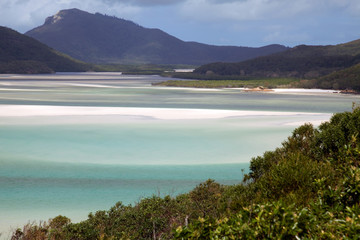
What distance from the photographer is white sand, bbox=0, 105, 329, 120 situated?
45.5 m

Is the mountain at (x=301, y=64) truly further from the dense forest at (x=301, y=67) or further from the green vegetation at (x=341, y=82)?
the green vegetation at (x=341, y=82)

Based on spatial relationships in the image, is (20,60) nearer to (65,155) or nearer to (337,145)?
(65,155)

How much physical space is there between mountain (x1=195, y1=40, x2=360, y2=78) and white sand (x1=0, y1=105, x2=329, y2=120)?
325 feet

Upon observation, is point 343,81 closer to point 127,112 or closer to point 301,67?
point 301,67

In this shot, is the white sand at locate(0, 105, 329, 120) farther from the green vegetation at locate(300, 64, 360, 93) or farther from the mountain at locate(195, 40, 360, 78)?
the mountain at locate(195, 40, 360, 78)

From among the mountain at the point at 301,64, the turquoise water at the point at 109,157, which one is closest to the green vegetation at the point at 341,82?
the mountain at the point at 301,64

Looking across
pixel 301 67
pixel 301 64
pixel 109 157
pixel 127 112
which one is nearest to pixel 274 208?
pixel 109 157

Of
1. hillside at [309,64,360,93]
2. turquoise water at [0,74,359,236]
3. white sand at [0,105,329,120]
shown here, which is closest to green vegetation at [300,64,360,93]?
hillside at [309,64,360,93]

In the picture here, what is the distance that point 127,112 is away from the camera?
158 feet

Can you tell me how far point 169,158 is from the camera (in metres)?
26.8

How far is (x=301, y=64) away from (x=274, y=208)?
517ft

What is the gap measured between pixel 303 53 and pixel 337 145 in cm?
18284

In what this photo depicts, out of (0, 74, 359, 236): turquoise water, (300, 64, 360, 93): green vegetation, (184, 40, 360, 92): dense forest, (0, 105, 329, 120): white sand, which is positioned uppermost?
(184, 40, 360, 92): dense forest

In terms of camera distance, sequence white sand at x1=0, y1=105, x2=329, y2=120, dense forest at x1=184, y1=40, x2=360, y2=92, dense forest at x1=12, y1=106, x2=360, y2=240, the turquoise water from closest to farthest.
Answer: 1. dense forest at x1=12, y1=106, x2=360, y2=240
2. the turquoise water
3. white sand at x1=0, y1=105, x2=329, y2=120
4. dense forest at x1=184, y1=40, x2=360, y2=92
